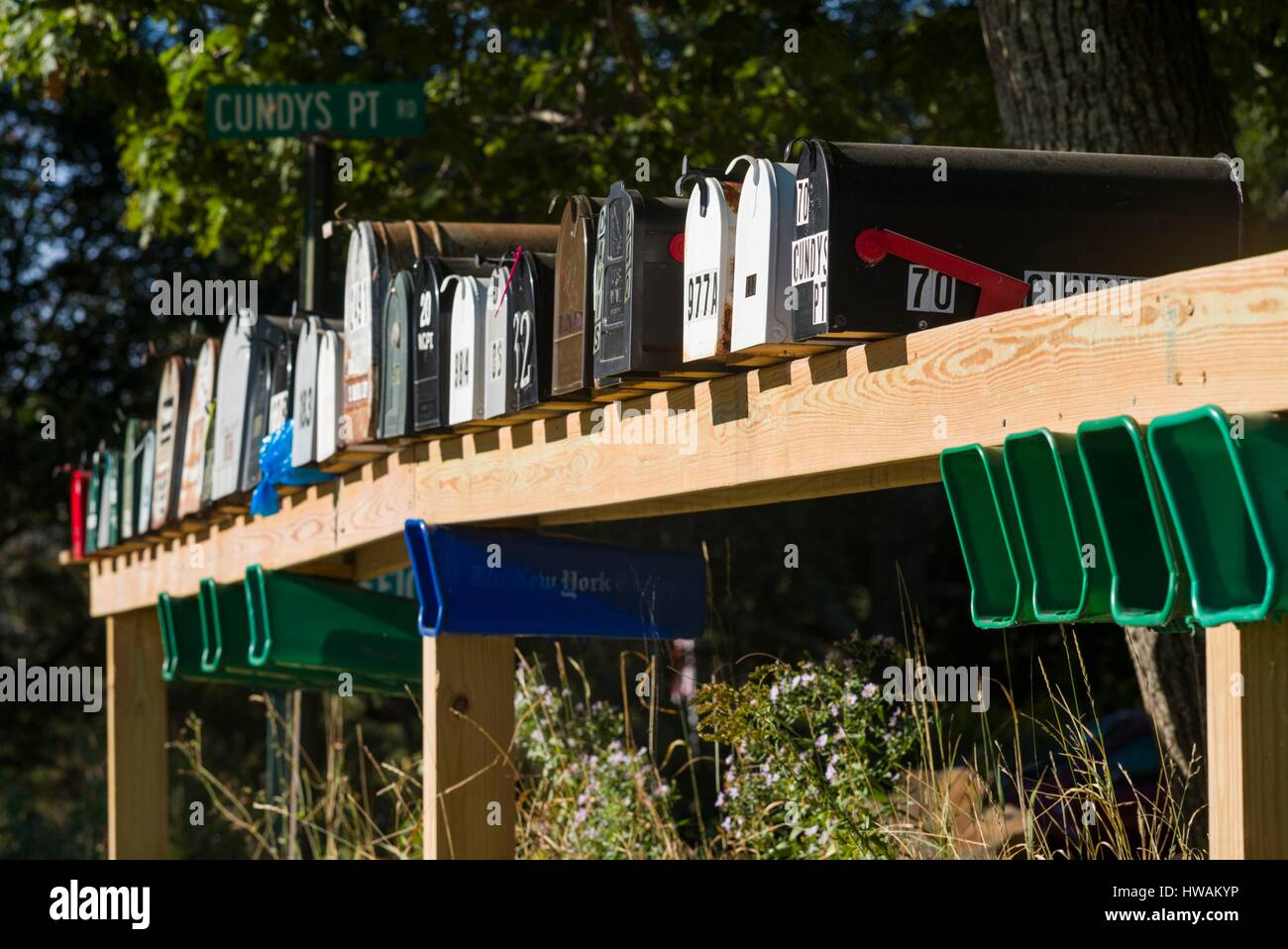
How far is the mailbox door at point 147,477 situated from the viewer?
517cm

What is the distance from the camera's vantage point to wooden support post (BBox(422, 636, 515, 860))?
3156 millimetres

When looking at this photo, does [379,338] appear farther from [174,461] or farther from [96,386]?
[96,386]

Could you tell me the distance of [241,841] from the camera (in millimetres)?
8008

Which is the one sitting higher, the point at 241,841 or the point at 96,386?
the point at 96,386

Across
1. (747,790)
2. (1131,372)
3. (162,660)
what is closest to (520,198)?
(162,660)

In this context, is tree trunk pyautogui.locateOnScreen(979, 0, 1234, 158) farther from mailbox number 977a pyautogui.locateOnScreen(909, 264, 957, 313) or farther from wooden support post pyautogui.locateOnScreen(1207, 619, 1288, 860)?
wooden support post pyautogui.locateOnScreen(1207, 619, 1288, 860)

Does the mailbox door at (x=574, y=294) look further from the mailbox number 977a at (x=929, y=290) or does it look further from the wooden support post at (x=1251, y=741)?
the wooden support post at (x=1251, y=741)

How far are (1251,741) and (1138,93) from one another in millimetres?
2776

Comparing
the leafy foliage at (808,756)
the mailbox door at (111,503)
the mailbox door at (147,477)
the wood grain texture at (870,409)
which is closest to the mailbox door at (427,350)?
the wood grain texture at (870,409)

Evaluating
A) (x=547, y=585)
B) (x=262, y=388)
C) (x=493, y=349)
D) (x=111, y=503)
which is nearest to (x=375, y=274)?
(x=493, y=349)

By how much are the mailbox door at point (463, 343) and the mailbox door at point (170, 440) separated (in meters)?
2.03

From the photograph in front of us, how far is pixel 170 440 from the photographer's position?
194 inches

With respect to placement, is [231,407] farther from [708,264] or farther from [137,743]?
[708,264]
